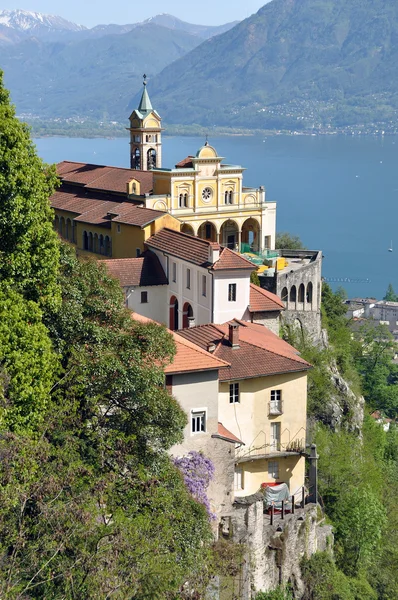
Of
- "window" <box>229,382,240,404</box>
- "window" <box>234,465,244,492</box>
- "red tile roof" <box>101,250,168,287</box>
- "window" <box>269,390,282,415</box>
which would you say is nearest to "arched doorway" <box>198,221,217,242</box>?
"red tile roof" <box>101,250,168,287</box>

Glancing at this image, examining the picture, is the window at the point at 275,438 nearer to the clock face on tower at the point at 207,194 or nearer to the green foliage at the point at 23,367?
the green foliage at the point at 23,367

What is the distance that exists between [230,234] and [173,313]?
11629 millimetres

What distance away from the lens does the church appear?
40.5m

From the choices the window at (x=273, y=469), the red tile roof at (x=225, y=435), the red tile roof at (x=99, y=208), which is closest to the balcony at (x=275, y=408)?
the window at (x=273, y=469)

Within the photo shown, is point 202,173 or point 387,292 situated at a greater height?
point 202,173

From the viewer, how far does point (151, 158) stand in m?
53.4

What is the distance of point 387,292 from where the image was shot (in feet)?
382

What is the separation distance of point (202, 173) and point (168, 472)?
27.5 meters

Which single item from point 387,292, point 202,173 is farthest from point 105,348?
point 387,292

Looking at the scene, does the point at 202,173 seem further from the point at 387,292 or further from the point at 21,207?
the point at 387,292

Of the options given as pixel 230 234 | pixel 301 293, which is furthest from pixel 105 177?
pixel 301 293

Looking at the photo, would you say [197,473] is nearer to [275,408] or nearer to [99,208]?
[275,408]

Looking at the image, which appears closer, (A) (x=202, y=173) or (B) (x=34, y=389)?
(B) (x=34, y=389)

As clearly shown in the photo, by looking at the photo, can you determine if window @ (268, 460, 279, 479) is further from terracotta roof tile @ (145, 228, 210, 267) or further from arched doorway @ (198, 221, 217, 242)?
arched doorway @ (198, 221, 217, 242)
